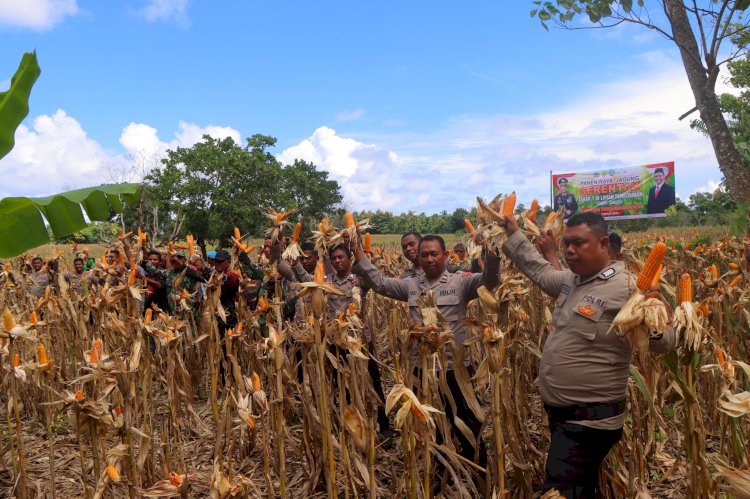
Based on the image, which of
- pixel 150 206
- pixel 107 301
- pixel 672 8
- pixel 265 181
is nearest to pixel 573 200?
pixel 265 181

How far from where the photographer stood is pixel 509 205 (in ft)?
9.29

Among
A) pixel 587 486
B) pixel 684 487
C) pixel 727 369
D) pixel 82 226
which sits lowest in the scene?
pixel 684 487

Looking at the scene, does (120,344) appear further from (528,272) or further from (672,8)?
(672,8)

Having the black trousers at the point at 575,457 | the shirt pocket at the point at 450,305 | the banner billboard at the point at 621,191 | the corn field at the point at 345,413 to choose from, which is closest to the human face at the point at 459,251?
the corn field at the point at 345,413

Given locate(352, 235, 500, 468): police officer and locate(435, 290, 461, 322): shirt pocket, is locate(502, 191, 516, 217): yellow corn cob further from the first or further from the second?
locate(435, 290, 461, 322): shirt pocket

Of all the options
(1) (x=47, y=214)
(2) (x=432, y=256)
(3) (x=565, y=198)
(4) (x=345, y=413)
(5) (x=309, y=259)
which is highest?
(1) (x=47, y=214)

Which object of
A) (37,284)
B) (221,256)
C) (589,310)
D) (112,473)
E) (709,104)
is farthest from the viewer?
(37,284)

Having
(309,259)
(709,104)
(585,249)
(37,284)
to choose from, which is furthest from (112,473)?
(709,104)

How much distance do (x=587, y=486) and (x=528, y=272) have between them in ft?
3.42

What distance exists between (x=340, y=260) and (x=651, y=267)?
308 cm

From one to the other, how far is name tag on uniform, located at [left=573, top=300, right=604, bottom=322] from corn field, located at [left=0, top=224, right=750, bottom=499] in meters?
0.23

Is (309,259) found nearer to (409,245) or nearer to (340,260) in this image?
(340,260)

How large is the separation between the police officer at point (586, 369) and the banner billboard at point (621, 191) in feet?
66.0

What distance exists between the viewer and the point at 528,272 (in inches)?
116
